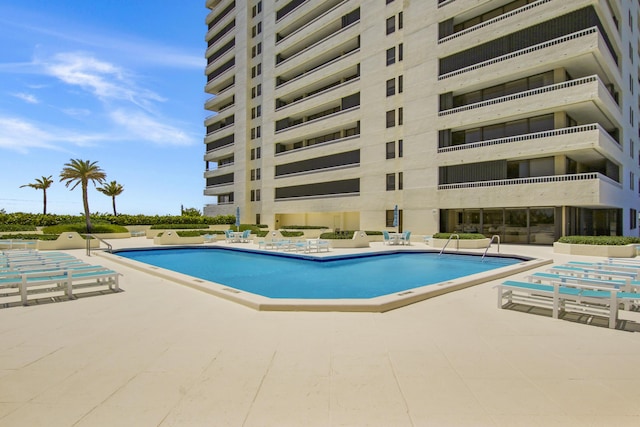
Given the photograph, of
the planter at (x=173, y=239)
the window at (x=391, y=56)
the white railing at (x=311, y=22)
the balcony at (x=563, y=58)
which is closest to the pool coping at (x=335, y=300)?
the planter at (x=173, y=239)

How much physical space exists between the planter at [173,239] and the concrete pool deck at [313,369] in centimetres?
1925

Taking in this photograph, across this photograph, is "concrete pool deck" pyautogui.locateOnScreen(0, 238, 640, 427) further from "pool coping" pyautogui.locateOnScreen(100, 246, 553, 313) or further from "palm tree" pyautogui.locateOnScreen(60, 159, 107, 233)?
"palm tree" pyautogui.locateOnScreen(60, 159, 107, 233)

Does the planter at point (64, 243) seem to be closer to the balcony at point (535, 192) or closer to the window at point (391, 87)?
the balcony at point (535, 192)

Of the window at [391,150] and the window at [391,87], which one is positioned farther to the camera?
the window at [391,87]

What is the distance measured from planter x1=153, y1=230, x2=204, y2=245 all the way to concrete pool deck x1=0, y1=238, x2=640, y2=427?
758 inches

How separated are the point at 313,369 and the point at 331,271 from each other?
9.79 metres

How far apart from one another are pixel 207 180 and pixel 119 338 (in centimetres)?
5270

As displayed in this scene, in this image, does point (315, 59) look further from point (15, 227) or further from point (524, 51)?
point (15, 227)

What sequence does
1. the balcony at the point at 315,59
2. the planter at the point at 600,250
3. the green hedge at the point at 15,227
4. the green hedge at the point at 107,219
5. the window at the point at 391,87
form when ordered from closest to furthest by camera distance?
1. the planter at the point at 600,250
2. the green hedge at the point at 15,227
3. the window at the point at 391,87
4. the green hedge at the point at 107,219
5. the balcony at the point at 315,59

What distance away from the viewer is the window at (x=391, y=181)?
31.2 metres

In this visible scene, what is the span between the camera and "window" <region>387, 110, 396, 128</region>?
31.2 metres

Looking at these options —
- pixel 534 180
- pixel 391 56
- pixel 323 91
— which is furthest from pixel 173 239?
pixel 534 180

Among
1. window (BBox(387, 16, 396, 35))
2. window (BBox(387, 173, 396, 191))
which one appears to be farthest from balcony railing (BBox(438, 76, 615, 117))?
window (BBox(387, 16, 396, 35))

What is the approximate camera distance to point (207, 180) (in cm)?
5519
